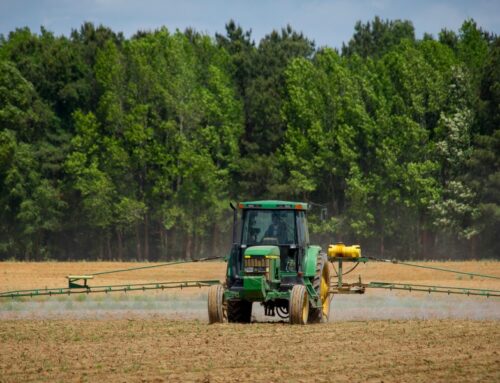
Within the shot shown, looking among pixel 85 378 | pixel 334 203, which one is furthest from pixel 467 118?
pixel 85 378

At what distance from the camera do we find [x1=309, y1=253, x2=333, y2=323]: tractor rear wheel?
2631cm

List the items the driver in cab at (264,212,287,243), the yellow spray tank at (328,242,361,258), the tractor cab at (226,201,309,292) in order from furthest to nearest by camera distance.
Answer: the yellow spray tank at (328,242,361,258) < the driver in cab at (264,212,287,243) < the tractor cab at (226,201,309,292)

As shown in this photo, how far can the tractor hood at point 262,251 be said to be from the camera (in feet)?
82.9

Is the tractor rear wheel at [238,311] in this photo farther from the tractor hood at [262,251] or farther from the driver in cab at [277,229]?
the driver in cab at [277,229]

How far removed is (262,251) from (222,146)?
54015mm

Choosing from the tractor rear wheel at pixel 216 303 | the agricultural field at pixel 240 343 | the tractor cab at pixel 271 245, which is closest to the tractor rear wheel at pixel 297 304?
the agricultural field at pixel 240 343

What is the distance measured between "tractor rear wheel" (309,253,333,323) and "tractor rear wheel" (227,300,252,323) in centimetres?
155

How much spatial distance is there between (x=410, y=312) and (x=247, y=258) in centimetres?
795

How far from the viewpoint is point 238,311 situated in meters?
26.2

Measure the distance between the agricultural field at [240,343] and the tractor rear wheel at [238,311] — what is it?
0.64 metres

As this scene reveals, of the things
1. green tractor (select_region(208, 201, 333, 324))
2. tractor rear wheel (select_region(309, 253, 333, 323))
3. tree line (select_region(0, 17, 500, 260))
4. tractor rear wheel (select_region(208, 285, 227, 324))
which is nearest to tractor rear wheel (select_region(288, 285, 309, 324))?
green tractor (select_region(208, 201, 333, 324))

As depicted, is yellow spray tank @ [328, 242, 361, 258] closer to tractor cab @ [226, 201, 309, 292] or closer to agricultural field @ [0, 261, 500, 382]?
agricultural field @ [0, 261, 500, 382]

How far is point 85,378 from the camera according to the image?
16.9 meters

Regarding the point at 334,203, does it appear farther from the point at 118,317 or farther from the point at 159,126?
the point at 118,317
